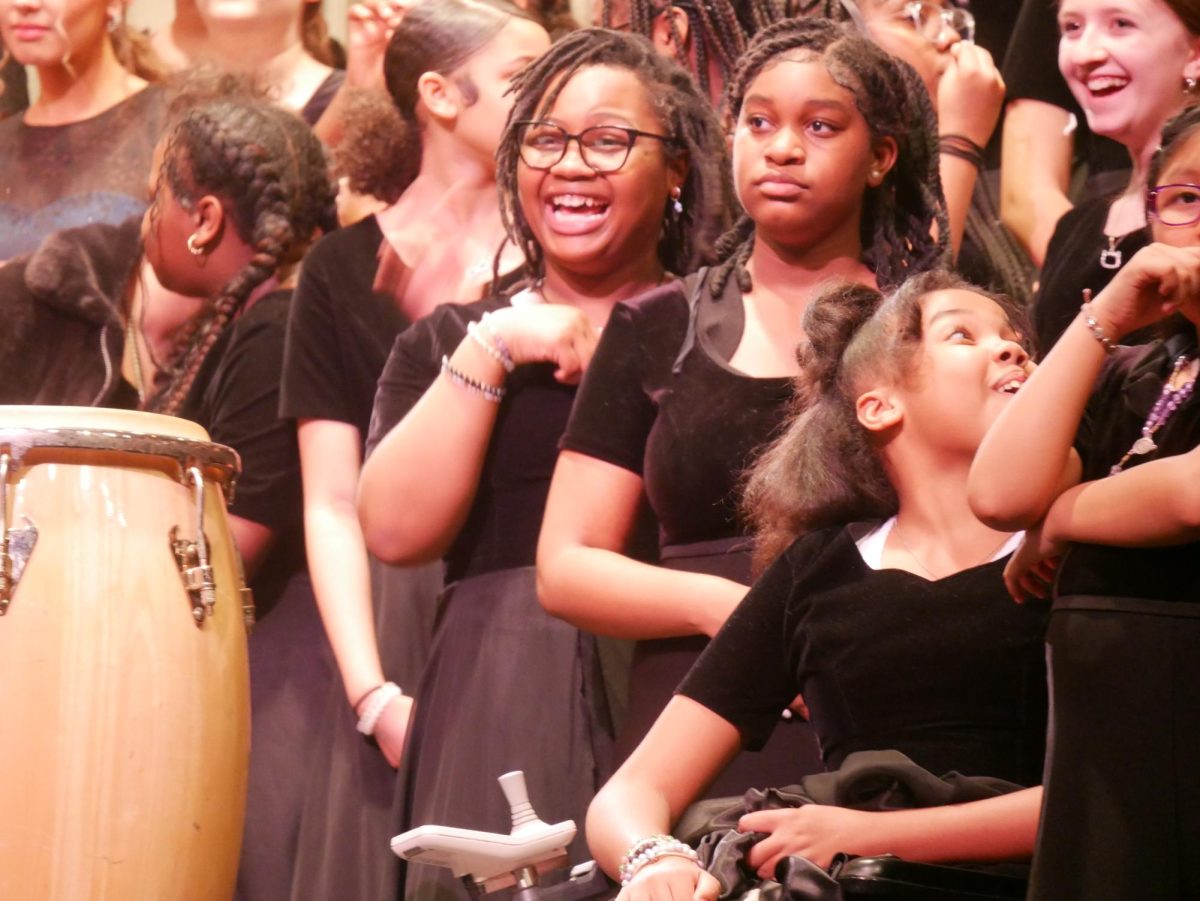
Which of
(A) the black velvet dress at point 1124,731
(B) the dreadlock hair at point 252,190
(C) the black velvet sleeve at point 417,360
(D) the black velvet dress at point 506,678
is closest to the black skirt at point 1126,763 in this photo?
(A) the black velvet dress at point 1124,731

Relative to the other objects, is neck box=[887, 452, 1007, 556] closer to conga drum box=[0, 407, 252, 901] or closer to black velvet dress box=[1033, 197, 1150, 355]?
black velvet dress box=[1033, 197, 1150, 355]

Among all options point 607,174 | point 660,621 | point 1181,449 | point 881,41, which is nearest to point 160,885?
point 660,621

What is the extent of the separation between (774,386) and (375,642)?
2.70 ft

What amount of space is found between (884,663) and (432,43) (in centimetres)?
Answer: 151

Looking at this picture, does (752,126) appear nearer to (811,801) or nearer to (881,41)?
(881,41)

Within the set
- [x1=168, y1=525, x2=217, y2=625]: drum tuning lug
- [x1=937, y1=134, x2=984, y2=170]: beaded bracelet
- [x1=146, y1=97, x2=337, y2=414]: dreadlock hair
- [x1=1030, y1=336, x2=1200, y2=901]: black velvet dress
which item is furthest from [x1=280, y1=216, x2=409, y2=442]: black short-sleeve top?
[x1=1030, y1=336, x2=1200, y2=901]: black velvet dress

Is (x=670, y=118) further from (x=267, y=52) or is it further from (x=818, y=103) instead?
(x=267, y=52)

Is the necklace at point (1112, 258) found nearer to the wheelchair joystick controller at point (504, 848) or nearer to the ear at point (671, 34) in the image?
the ear at point (671, 34)

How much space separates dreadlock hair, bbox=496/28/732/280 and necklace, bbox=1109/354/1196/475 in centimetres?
84

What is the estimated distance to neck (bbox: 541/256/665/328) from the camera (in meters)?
2.23

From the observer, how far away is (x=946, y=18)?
2303mm

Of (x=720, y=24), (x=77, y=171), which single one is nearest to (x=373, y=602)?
(x=720, y=24)

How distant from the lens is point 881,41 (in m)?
2.29

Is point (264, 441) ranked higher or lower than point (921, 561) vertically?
higher
